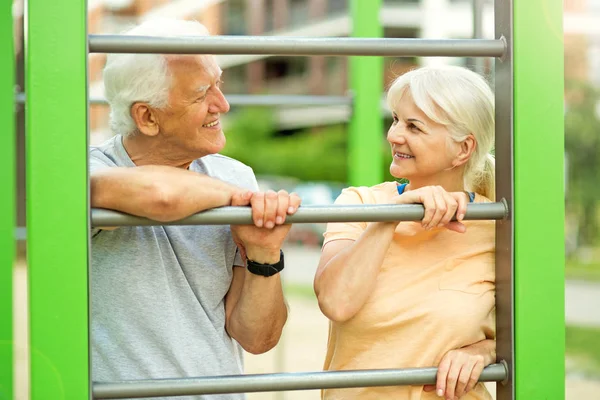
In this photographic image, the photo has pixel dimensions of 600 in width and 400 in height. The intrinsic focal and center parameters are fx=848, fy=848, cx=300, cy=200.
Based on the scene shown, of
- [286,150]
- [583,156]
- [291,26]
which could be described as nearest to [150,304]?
[583,156]

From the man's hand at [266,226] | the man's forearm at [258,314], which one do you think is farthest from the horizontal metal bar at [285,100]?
the man's hand at [266,226]

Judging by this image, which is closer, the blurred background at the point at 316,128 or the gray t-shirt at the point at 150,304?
the gray t-shirt at the point at 150,304

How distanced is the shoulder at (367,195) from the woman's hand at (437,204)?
0.82 ft

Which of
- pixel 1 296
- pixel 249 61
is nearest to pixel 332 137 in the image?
pixel 249 61

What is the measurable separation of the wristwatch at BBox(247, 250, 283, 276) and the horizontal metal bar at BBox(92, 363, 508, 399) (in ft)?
0.89

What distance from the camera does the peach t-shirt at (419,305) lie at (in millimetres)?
1551

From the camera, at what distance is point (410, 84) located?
1.62 meters

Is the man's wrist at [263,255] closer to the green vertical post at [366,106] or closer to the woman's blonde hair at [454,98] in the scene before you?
the woman's blonde hair at [454,98]

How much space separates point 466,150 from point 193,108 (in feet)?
1.75

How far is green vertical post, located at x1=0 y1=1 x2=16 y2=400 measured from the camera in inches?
90.3

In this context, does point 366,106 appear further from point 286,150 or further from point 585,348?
point 286,150

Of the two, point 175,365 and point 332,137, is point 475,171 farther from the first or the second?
point 332,137

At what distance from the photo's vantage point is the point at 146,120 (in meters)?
1.65

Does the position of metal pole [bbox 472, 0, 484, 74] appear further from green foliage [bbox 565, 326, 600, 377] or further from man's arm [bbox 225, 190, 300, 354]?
green foliage [bbox 565, 326, 600, 377]
